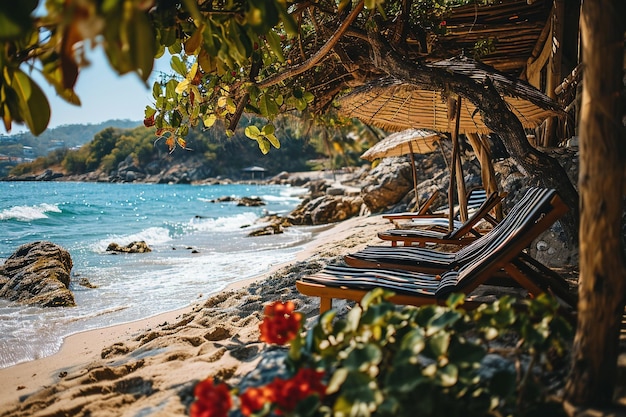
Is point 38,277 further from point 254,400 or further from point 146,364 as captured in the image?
point 254,400

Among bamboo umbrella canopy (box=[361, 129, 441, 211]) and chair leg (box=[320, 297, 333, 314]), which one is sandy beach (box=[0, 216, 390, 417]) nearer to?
chair leg (box=[320, 297, 333, 314])

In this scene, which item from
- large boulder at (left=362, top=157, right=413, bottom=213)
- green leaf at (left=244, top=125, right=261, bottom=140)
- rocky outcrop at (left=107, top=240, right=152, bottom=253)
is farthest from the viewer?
large boulder at (left=362, top=157, right=413, bottom=213)

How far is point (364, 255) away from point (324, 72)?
2.61 metres

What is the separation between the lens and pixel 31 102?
1.49 metres

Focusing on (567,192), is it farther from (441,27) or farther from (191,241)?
(191,241)

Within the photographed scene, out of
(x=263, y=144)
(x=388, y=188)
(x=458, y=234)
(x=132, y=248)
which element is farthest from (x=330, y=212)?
(x=263, y=144)

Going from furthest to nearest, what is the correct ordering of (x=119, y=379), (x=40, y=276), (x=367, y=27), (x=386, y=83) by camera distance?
(x=40, y=276) → (x=386, y=83) → (x=367, y=27) → (x=119, y=379)

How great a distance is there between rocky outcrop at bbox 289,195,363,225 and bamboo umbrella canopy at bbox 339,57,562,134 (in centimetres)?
880

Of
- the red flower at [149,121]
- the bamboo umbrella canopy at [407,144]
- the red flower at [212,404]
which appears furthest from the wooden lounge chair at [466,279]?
Answer: the bamboo umbrella canopy at [407,144]

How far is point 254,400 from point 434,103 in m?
4.67

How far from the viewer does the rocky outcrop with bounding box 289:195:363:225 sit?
1514 centimetres

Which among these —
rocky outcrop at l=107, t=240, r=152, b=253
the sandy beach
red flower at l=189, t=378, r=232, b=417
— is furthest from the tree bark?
rocky outcrop at l=107, t=240, r=152, b=253

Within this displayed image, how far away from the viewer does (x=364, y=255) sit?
354 centimetres

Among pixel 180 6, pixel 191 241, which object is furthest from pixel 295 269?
pixel 191 241
